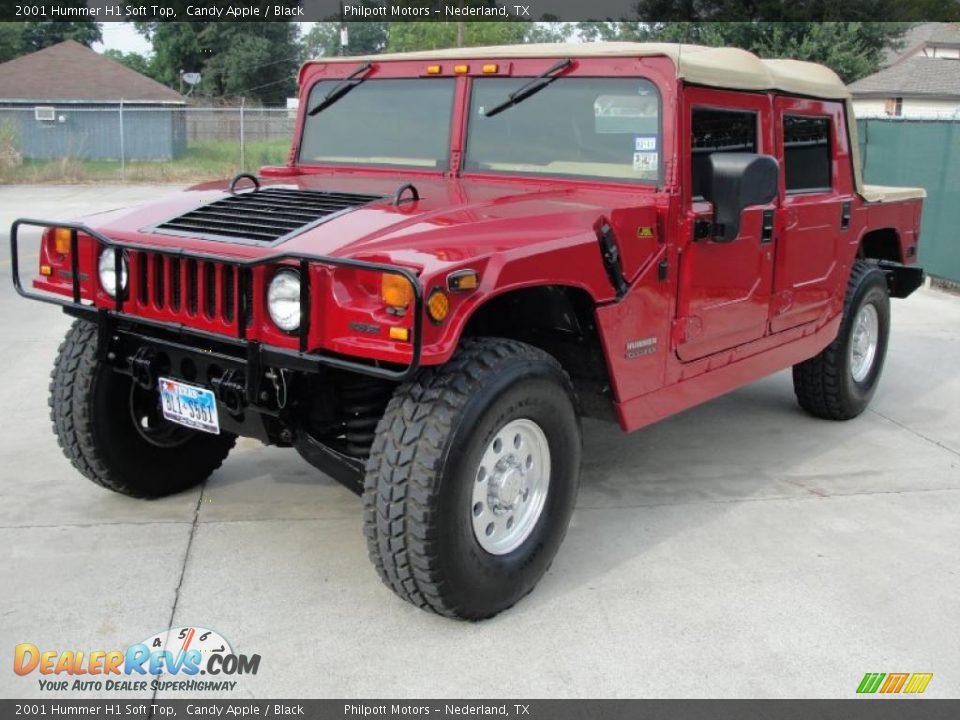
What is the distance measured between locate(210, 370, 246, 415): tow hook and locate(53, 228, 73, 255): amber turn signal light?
0.93m

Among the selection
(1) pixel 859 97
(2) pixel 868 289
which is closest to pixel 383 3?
(1) pixel 859 97

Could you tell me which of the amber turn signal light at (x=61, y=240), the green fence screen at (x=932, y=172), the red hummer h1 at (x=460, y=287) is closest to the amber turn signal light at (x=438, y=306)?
the red hummer h1 at (x=460, y=287)

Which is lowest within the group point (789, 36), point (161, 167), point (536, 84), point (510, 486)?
point (510, 486)

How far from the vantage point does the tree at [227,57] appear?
57.7 m

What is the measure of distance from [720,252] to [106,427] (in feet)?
9.06

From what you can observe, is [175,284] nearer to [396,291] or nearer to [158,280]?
[158,280]

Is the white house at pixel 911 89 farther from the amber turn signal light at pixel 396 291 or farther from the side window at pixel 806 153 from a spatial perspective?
the amber turn signal light at pixel 396 291

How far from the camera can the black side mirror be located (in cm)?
390

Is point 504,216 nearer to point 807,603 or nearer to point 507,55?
point 507,55

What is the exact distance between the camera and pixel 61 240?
3.90 meters

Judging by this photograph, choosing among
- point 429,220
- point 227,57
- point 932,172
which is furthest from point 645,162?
point 227,57

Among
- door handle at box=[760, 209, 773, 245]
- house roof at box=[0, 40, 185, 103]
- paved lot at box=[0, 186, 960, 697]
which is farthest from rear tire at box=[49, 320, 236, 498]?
house roof at box=[0, 40, 185, 103]

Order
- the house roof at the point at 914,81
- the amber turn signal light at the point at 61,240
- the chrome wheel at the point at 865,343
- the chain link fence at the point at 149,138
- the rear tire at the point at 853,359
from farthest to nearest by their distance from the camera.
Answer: the house roof at the point at 914,81 → the chain link fence at the point at 149,138 → the chrome wheel at the point at 865,343 → the rear tire at the point at 853,359 → the amber turn signal light at the point at 61,240

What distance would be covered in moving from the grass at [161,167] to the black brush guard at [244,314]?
21184 millimetres
